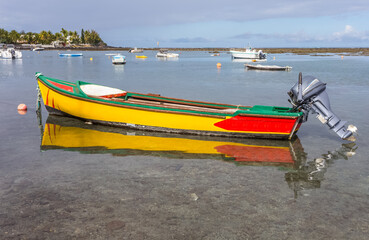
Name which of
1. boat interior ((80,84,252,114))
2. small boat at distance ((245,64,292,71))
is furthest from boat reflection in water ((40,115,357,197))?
small boat at distance ((245,64,292,71))

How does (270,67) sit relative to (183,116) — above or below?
above

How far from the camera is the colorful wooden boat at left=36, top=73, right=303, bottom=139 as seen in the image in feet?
37.7

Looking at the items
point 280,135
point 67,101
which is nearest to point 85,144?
point 67,101

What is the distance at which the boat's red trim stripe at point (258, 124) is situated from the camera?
1141 centimetres

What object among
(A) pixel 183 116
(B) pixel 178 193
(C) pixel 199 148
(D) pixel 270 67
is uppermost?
(D) pixel 270 67

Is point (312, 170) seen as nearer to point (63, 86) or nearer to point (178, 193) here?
point (178, 193)

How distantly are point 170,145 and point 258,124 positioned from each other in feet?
11.4

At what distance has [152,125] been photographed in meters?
12.7

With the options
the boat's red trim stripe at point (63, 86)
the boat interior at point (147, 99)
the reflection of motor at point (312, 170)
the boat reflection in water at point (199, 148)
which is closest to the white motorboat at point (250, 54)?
the boat interior at point (147, 99)

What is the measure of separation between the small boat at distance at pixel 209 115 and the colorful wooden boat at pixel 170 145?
13.4 inches

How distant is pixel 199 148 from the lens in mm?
11000

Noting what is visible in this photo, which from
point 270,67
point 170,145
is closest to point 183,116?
point 170,145

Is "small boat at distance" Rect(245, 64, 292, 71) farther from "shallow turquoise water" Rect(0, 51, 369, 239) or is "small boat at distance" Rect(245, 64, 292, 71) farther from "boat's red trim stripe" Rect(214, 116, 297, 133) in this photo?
"boat's red trim stripe" Rect(214, 116, 297, 133)

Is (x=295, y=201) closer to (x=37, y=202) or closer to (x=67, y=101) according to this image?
(x=37, y=202)
